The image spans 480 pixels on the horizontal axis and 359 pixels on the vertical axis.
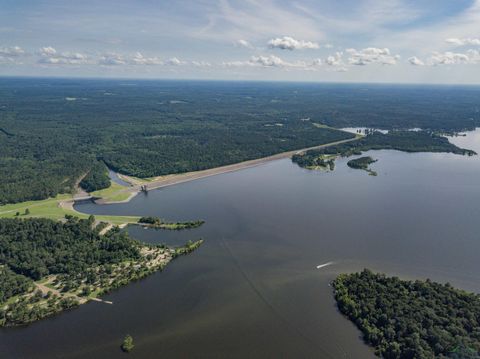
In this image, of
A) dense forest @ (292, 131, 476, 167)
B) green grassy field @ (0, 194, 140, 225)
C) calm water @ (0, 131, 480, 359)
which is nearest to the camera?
calm water @ (0, 131, 480, 359)

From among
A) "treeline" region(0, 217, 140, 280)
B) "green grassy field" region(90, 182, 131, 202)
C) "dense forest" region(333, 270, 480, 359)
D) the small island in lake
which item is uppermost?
the small island in lake

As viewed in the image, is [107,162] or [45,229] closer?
[45,229]

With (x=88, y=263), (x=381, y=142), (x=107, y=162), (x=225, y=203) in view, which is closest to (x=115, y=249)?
(x=88, y=263)

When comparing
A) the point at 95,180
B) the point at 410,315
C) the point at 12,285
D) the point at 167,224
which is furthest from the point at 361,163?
the point at 12,285

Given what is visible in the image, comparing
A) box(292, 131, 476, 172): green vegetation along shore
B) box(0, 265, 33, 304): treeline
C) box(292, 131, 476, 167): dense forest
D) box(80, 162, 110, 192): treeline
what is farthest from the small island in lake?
box(0, 265, 33, 304): treeline

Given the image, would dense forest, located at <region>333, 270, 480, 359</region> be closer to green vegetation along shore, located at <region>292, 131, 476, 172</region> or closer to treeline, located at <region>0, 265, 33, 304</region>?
treeline, located at <region>0, 265, 33, 304</region>

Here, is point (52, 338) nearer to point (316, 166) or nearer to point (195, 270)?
point (195, 270)

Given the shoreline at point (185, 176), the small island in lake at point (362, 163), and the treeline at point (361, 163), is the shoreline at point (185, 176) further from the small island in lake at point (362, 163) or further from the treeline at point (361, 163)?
the small island in lake at point (362, 163)
